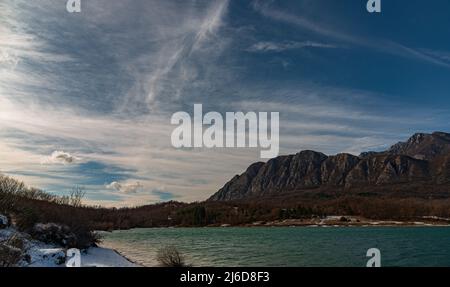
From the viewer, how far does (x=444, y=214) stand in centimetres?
19550

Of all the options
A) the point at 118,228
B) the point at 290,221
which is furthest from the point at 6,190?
the point at 290,221

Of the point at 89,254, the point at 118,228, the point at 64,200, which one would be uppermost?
→ the point at 64,200

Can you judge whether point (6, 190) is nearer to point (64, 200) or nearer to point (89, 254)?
point (89, 254)
